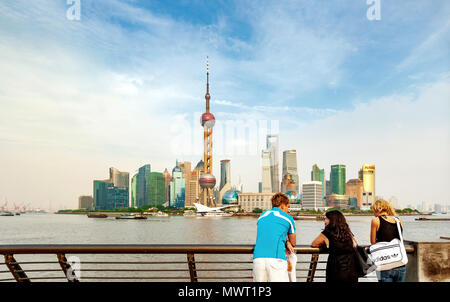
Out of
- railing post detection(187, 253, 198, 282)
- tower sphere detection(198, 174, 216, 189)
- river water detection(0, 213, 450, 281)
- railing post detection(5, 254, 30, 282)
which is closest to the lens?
railing post detection(5, 254, 30, 282)

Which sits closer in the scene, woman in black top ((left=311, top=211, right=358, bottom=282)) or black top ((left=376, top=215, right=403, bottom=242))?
woman in black top ((left=311, top=211, right=358, bottom=282))

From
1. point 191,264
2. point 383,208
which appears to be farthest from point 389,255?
point 191,264

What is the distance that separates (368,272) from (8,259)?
15.9 feet

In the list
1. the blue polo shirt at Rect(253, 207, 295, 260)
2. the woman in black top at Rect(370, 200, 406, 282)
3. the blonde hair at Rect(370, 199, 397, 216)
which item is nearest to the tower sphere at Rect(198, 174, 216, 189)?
the blonde hair at Rect(370, 199, 397, 216)

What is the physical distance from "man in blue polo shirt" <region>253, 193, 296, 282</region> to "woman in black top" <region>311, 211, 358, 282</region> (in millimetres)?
513

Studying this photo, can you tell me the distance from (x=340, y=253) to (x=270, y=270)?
934mm

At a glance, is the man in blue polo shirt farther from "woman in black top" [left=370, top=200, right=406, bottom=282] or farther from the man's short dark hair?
"woman in black top" [left=370, top=200, right=406, bottom=282]

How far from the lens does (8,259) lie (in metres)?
5.09

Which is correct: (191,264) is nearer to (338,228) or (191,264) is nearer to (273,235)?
(273,235)

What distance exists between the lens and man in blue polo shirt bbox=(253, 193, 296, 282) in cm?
482

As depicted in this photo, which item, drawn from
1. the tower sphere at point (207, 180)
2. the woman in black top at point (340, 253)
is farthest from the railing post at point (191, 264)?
the tower sphere at point (207, 180)
